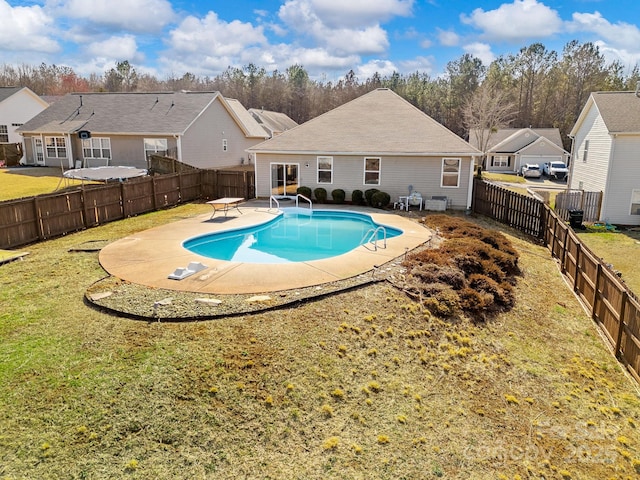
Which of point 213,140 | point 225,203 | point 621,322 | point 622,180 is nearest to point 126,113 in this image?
point 213,140

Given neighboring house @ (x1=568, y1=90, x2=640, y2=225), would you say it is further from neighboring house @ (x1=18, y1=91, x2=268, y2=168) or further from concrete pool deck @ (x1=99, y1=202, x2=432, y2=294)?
neighboring house @ (x1=18, y1=91, x2=268, y2=168)

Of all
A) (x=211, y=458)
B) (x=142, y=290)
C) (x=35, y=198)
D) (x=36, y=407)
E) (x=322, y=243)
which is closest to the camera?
(x=211, y=458)

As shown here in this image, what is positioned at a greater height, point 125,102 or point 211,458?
point 125,102

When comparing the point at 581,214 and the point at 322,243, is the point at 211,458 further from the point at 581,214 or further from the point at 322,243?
the point at 581,214

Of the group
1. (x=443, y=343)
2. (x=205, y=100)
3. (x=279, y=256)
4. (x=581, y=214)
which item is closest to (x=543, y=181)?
(x=581, y=214)

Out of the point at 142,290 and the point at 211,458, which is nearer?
the point at 211,458

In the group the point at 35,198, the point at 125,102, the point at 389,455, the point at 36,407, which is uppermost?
the point at 125,102
